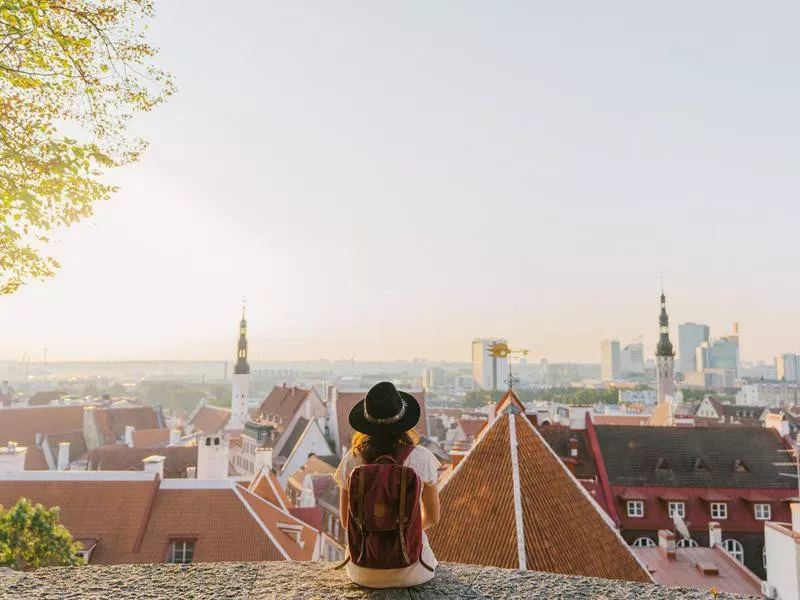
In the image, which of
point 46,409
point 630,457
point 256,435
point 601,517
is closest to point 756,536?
point 630,457

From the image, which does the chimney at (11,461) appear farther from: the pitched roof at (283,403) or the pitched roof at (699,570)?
the pitched roof at (283,403)

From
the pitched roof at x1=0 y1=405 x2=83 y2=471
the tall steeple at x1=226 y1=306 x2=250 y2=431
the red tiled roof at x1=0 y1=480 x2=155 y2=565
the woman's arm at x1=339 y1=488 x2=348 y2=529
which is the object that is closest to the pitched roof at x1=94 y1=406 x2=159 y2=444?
the pitched roof at x1=0 y1=405 x2=83 y2=471

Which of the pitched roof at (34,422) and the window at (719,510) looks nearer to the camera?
the window at (719,510)

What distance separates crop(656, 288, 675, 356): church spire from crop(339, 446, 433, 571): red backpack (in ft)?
263

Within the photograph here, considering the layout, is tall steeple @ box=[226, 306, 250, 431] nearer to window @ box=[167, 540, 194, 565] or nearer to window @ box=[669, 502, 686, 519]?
window @ box=[669, 502, 686, 519]

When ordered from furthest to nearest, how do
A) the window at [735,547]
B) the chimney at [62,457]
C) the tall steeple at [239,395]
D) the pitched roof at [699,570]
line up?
the tall steeple at [239,395]
the chimney at [62,457]
the window at [735,547]
the pitched roof at [699,570]

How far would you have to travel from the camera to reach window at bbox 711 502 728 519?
2428 centimetres

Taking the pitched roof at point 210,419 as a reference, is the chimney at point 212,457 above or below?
above

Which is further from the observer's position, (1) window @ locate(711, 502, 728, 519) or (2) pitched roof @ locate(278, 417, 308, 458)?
(2) pitched roof @ locate(278, 417, 308, 458)

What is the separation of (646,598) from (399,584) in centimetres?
144

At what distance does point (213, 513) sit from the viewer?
1535 centimetres

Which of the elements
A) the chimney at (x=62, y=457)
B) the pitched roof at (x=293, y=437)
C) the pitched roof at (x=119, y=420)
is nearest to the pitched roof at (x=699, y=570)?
the pitched roof at (x=293, y=437)

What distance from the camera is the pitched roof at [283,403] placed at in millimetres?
54906

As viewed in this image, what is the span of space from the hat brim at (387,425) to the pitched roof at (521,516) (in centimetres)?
550
